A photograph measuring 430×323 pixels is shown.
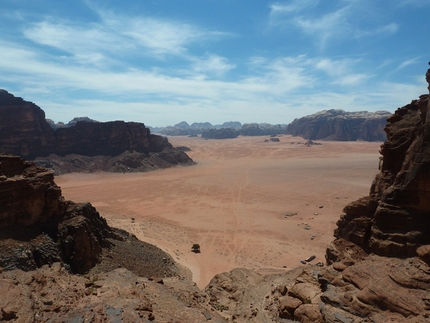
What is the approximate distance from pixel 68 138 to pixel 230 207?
189 feet

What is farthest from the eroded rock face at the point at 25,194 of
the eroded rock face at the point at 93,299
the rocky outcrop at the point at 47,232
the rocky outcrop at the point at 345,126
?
the rocky outcrop at the point at 345,126

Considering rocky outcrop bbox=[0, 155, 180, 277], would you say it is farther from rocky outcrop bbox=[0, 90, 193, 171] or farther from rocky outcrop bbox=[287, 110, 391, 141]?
rocky outcrop bbox=[287, 110, 391, 141]

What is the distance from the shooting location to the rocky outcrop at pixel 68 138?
71.7 meters

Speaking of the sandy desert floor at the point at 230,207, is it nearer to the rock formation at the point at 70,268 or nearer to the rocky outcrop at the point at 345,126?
the rock formation at the point at 70,268

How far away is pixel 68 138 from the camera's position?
267 feet

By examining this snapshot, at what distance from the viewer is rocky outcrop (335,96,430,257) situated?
12.4 meters

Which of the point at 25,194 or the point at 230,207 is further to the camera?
the point at 230,207

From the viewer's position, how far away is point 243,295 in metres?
16.9

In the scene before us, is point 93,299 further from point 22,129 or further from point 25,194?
point 22,129

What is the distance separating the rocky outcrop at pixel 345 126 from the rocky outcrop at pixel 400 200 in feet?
476

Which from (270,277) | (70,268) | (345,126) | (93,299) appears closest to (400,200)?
(270,277)

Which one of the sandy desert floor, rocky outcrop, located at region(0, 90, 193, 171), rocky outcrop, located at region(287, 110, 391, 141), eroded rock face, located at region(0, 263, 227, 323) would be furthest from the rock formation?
rocky outcrop, located at region(287, 110, 391, 141)

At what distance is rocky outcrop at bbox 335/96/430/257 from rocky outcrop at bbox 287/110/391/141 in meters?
145

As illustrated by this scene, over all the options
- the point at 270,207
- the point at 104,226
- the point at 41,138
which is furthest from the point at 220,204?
the point at 41,138
